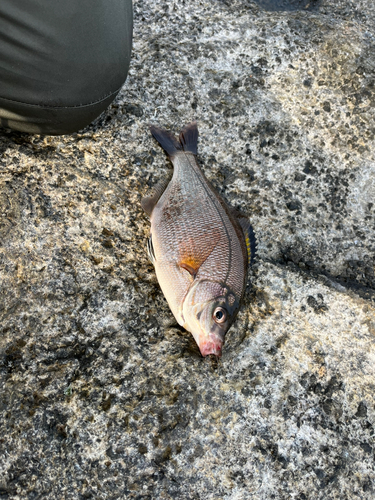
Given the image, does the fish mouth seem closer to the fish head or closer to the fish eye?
the fish head

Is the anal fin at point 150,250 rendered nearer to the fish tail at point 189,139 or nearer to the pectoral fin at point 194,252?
the pectoral fin at point 194,252

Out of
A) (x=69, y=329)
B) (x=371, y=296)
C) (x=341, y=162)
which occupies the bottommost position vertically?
(x=69, y=329)

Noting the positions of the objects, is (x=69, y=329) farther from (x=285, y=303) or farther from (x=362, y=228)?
(x=362, y=228)

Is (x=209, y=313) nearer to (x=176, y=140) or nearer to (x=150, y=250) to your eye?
(x=150, y=250)

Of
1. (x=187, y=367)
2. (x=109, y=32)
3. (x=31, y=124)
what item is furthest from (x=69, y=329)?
(x=109, y=32)

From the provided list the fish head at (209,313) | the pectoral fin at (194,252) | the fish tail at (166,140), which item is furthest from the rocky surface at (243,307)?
the pectoral fin at (194,252)

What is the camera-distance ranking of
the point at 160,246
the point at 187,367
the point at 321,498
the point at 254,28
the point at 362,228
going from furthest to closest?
the point at 254,28
the point at 362,228
the point at 160,246
the point at 187,367
the point at 321,498

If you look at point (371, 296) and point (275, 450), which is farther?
point (371, 296)

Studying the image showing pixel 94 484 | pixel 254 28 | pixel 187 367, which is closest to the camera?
pixel 94 484
